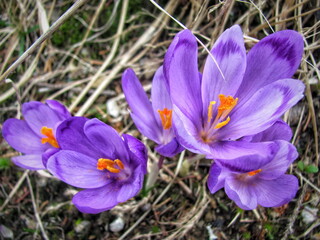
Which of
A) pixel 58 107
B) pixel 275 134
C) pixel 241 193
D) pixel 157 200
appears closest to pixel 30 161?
pixel 58 107

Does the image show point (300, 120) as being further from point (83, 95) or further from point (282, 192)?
point (83, 95)

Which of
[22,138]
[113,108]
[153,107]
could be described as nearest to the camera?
[153,107]

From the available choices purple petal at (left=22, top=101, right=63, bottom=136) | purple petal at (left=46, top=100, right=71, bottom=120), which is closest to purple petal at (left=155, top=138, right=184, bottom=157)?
purple petal at (left=46, top=100, right=71, bottom=120)

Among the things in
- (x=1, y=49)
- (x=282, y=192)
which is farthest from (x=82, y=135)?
(x=1, y=49)

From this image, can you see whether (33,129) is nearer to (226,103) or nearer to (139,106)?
(139,106)

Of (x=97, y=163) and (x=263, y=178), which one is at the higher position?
(x=97, y=163)

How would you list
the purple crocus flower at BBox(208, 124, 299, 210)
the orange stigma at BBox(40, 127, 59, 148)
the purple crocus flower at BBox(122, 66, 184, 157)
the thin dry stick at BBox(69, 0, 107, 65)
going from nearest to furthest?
the purple crocus flower at BBox(208, 124, 299, 210) → the purple crocus flower at BBox(122, 66, 184, 157) → the orange stigma at BBox(40, 127, 59, 148) → the thin dry stick at BBox(69, 0, 107, 65)

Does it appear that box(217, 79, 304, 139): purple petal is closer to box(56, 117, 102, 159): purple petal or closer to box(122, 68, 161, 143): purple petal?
box(122, 68, 161, 143): purple petal
